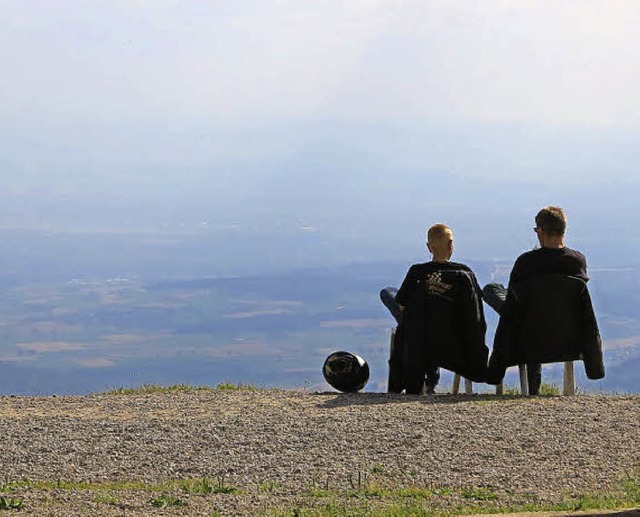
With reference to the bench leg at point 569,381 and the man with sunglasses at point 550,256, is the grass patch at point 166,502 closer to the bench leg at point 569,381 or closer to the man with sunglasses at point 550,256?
the man with sunglasses at point 550,256

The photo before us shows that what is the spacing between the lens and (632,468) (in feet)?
41.9

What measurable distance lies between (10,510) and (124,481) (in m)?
1.46

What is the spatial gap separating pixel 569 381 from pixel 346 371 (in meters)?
2.55

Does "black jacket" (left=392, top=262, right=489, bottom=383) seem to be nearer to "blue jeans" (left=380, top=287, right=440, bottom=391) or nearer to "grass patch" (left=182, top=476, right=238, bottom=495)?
"blue jeans" (left=380, top=287, right=440, bottom=391)

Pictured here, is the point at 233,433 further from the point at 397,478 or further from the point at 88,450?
the point at 397,478

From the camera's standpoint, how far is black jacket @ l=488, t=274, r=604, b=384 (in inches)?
672

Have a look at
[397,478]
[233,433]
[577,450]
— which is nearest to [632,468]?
[577,450]

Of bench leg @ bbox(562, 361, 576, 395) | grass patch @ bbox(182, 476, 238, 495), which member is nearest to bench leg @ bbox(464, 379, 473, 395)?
bench leg @ bbox(562, 361, 576, 395)

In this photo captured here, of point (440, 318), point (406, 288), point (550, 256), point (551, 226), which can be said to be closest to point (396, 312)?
point (406, 288)

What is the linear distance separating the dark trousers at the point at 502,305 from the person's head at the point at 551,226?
901mm

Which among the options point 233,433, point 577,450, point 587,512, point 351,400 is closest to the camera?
point 587,512

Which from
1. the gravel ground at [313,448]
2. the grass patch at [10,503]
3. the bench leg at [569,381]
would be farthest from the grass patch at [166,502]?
the bench leg at [569,381]

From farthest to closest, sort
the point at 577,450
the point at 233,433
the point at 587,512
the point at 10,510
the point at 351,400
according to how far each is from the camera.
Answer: the point at 351,400 < the point at 233,433 < the point at 577,450 < the point at 10,510 < the point at 587,512

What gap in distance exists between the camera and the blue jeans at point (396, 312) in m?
17.8
